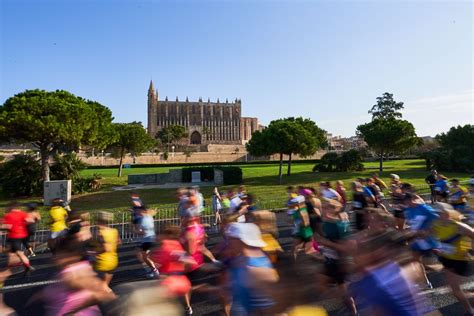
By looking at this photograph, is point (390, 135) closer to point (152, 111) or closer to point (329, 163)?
point (329, 163)

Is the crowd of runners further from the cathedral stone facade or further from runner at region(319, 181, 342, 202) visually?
the cathedral stone facade

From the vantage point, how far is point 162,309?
2.89 meters

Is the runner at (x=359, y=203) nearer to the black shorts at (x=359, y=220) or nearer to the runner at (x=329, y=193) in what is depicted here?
the black shorts at (x=359, y=220)

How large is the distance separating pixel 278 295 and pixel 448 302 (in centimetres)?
410

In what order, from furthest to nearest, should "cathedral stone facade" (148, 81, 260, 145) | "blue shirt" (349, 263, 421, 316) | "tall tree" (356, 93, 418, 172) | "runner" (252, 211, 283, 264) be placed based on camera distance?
"cathedral stone facade" (148, 81, 260, 145)
"tall tree" (356, 93, 418, 172)
"runner" (252, 211, 283, 264)
"blue shirt" (349, 263, 421, 316)

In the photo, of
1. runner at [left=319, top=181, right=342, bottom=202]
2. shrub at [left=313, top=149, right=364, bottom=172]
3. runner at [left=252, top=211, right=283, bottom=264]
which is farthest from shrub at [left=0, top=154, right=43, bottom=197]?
shrub at [left=313, top=149, right=364, bottom=172]

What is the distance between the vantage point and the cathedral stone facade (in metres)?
128

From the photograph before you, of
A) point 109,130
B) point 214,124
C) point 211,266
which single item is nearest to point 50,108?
point 109,130

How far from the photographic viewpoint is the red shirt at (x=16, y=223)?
24.0ft

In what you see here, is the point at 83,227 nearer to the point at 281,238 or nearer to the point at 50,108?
the point at 281,238

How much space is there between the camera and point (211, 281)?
666 cm

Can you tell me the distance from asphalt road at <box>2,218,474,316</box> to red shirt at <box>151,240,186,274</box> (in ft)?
4.33

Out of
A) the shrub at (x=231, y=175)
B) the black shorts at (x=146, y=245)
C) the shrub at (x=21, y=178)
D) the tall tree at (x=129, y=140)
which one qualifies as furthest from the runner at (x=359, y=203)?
the tall tree at (x=129, y=140)

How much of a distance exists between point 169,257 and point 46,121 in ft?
58.8
